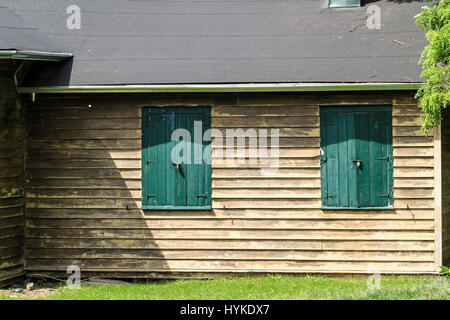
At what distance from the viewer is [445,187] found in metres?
10.3

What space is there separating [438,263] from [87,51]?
683cm

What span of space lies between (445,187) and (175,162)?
15.1 ft

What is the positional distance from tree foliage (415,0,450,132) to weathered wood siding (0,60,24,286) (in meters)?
6.57

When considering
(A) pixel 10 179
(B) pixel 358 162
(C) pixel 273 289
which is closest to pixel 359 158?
(B) pixel 358 162

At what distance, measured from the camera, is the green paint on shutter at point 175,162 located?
397 inches

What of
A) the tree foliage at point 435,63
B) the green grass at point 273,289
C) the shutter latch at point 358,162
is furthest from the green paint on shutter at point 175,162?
the tree foliage at point 435,63

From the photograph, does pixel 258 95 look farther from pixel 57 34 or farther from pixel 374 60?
pixel 57 34

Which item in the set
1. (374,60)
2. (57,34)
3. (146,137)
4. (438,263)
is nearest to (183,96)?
(146,137)

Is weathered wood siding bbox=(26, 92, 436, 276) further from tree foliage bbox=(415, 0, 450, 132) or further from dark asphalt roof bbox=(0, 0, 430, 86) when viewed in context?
tree foliage bbox=(415, 0, 450, 132)

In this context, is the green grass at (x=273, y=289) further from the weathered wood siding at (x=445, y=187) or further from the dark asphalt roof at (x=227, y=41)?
the dark asphalt roof at (x=227, y=41)

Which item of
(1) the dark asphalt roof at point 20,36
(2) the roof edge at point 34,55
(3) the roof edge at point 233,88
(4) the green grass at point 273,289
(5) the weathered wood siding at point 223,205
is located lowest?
(4) the green grass at point 273,289

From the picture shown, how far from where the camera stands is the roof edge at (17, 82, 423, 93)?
9648 millimetres

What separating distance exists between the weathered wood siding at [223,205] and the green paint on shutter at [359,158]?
14cm

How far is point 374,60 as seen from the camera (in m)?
10.0
